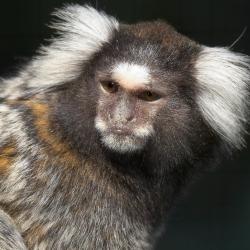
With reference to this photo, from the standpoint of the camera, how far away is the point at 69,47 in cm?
377

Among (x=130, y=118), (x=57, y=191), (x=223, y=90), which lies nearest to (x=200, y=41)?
(x=223, y=90)

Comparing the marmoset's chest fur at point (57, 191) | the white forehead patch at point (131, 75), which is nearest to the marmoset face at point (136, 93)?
the white forehead patch at point (131, 75)

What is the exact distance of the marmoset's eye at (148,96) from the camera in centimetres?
358

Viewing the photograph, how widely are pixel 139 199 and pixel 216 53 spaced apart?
2.22 feet

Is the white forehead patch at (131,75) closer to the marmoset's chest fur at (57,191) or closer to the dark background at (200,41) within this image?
the marmoset's chest fur at (57,191)

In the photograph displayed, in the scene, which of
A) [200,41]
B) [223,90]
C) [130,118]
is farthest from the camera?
[200,41]

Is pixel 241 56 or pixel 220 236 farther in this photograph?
pixel 220 236

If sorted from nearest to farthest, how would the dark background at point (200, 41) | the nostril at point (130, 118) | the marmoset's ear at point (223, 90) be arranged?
1. the nostril at point (130, 118)
2. the marmoset's ear at point (223, 90)
3. the dark background at point (200, 41)

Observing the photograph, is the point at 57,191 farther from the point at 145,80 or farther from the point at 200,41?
the point at 200,41

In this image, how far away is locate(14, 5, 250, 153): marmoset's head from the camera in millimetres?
3555

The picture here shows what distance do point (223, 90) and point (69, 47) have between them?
66cm

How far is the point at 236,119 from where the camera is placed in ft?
12.2

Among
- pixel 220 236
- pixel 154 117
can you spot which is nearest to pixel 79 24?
pixel 154 117

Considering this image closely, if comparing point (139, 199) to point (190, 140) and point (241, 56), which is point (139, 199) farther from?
point (241, 56)
